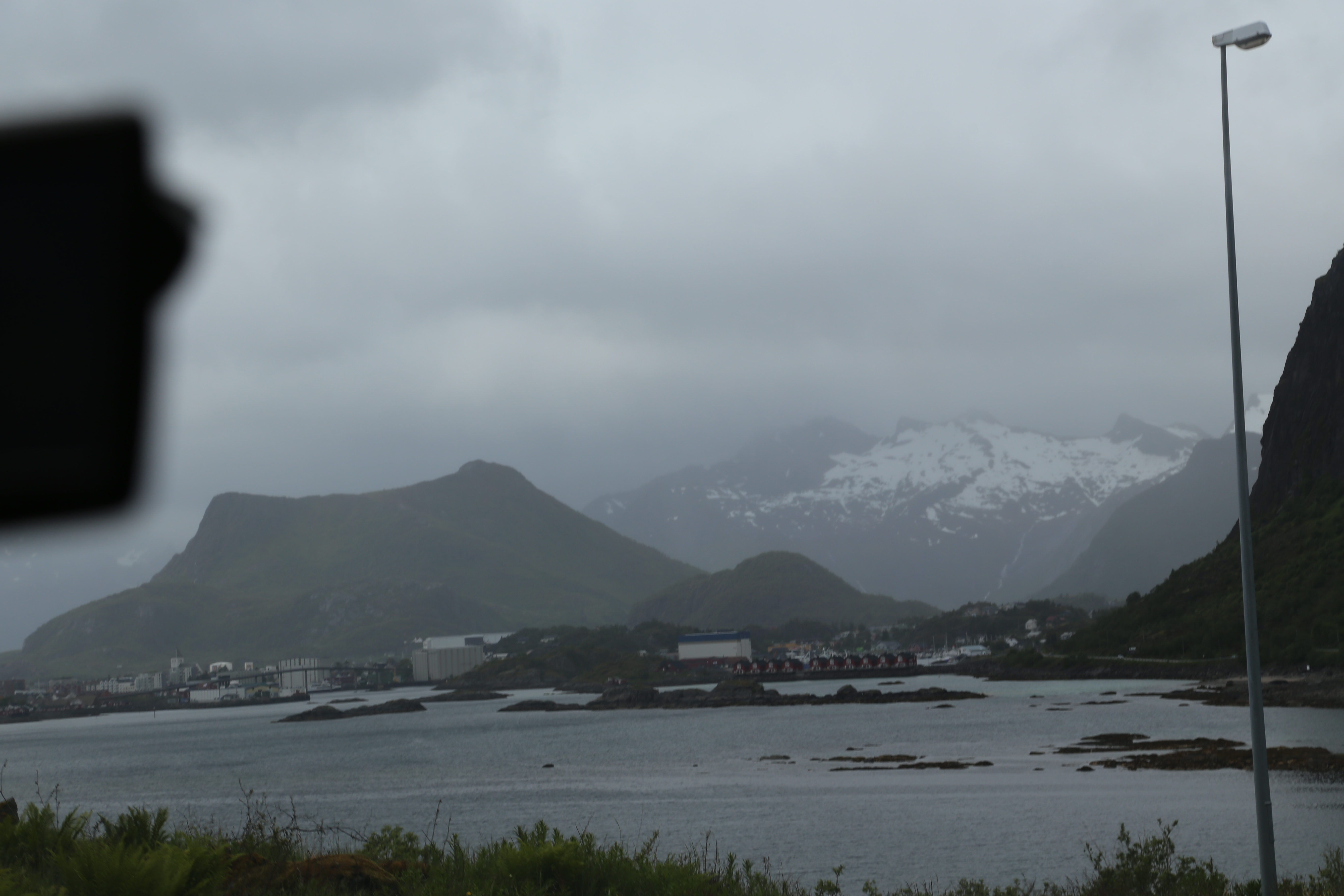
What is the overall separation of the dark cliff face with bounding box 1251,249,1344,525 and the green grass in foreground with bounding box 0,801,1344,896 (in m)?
132

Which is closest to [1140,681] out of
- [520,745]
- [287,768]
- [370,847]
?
[520,745]

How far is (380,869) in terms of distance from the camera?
16281 millimetres

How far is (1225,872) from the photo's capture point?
3247 centimetres

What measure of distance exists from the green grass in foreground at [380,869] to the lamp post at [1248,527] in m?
2.90

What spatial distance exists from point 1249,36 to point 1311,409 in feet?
482

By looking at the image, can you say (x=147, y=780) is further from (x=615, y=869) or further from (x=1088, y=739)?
(x=615, y=869)

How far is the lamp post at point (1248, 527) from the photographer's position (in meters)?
15.4

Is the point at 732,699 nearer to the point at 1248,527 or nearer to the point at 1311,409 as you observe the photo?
the point at 1311,409

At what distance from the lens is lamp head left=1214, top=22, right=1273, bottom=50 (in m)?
15.2

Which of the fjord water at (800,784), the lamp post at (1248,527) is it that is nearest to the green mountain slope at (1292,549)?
the fjord water at (800,784)

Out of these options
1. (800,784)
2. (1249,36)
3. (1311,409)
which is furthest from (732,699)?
(1249,36)

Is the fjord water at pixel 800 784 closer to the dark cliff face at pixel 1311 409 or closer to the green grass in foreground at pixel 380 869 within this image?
the green grass in foreground at pixel 380 869

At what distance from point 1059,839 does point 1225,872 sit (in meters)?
8.32

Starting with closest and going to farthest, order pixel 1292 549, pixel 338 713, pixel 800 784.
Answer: pixel 800 784 → pixel 1292 549 → pixel 338 713
